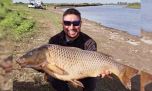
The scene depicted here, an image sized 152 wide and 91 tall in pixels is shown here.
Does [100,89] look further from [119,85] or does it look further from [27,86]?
[27,86]

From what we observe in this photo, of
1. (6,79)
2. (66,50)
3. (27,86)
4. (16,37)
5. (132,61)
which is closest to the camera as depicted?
(66,50)

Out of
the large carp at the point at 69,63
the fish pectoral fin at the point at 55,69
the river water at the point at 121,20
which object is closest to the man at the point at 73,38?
the large carp at the point at 69,63

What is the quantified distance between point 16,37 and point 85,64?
9787 mm

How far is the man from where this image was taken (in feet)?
19.3

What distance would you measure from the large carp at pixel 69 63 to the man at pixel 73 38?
0.18 metres

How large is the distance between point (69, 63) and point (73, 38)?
3.02ft

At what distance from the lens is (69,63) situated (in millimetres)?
5262

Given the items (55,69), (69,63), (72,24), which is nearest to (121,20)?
(72,24)

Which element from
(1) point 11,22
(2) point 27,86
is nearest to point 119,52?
(1) point 11,22

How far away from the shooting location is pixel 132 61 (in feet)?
44.5

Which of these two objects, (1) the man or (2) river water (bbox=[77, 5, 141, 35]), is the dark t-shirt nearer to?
(1) the man

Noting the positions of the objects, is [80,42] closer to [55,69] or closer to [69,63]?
[69,63]

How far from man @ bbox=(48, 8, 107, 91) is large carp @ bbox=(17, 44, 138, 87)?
0.61 ft

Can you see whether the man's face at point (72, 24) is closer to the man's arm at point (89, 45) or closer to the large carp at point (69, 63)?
the man's arm at point (89, 45)
